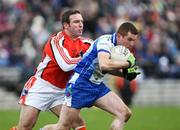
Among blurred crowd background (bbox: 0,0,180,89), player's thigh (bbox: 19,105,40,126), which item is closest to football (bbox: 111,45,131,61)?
player's thigh (bbox: 19,105,40,126)

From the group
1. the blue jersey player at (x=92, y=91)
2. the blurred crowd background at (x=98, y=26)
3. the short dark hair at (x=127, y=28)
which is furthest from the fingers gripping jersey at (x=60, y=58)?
the blurred crowd background at (x=98, y=26)

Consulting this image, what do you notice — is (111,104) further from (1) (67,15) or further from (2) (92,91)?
(1) (67,15)

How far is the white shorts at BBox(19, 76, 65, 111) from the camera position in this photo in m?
12.1

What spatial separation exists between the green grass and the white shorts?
3.78 metres

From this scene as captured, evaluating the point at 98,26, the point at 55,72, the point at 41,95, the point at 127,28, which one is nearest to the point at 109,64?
the point at 127,28

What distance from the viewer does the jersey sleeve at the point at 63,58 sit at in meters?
11.8

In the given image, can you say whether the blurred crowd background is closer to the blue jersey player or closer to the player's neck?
the player's neck

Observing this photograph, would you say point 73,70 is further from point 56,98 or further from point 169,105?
point 169,105

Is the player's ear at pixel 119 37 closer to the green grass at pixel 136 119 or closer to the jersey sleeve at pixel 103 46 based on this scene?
the jersey sleeve at pixel 103 46

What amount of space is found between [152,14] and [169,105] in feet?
12.5

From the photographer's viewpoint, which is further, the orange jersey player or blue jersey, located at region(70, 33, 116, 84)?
the orange jersey player

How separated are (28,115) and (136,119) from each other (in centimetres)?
728

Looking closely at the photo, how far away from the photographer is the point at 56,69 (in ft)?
39.9

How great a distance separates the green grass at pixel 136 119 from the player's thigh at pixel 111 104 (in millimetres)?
4673
